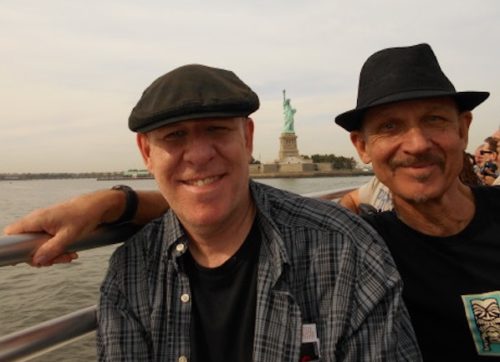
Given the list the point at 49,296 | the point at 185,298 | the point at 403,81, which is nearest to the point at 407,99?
the point at 403,81

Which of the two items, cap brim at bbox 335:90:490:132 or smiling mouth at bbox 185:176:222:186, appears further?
cap brim at bbox 335:90:490:132

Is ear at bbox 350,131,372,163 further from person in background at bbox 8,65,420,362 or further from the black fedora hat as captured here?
person in background at bbox 8,65,420,362

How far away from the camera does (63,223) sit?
4.75ft

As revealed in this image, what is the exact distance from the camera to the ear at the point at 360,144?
2020 mm

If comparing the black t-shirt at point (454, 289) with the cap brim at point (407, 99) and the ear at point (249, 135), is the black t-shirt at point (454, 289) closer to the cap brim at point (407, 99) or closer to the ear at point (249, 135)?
the cap brim at point (407, 99)

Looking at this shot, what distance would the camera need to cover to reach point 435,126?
185 centimetres

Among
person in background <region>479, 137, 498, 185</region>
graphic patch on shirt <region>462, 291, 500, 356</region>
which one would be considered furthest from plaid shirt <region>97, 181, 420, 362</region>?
person in background <region>479, 137, 498, 185</region>

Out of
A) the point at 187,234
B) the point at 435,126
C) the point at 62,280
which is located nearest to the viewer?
the point at 187,234

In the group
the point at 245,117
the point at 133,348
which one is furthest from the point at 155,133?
the point at 133,348

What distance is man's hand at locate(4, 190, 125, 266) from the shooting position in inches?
54.6

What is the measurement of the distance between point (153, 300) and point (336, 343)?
22.7 inches

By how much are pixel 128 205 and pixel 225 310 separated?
0.52 m

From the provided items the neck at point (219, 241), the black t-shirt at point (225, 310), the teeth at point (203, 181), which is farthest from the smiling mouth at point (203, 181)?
the black t-shirt at point (225, 310)

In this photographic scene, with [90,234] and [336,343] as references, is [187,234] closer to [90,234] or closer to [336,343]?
[90,234]
